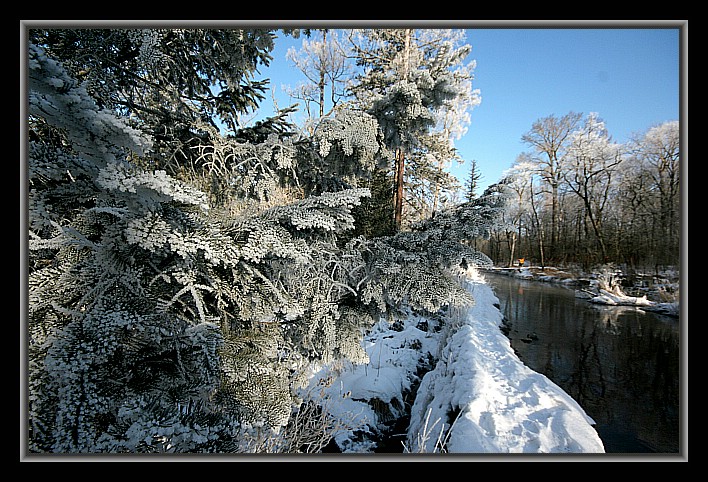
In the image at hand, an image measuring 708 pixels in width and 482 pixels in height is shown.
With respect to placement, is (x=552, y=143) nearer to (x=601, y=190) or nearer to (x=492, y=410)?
(x=601, y=190)

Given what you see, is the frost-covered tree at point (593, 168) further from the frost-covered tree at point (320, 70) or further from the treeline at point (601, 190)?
the frost-covered tree at point (320, 70)

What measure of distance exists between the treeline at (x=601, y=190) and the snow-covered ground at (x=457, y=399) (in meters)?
1.14

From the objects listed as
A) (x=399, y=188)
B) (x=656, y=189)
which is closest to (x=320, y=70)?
(x=399, y=188)

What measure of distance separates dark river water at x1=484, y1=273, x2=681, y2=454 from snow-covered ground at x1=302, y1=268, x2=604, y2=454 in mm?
438

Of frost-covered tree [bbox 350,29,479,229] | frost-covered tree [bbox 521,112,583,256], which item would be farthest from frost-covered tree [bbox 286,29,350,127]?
frost-covered tree [bbox 521,112,583,256]

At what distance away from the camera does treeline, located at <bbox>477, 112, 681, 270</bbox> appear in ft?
4.36

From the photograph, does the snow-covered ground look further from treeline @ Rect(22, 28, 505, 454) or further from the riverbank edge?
the riverbank edge


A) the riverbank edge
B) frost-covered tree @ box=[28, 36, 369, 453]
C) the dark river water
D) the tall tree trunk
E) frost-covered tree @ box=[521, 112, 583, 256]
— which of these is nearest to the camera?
frost-covered tree @ box=[28, 36, 369, 453]

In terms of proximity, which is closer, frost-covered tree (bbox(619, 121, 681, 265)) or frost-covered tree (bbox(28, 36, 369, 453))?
frost-covered tree (bbox(28, 36, 369, 453))

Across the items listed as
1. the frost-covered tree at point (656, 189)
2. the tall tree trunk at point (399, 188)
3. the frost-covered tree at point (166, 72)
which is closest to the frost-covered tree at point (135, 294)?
the frost-covered tree at point (166, 72)

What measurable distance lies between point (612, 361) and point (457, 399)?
3.10 meters

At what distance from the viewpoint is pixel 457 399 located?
8.09 feet
